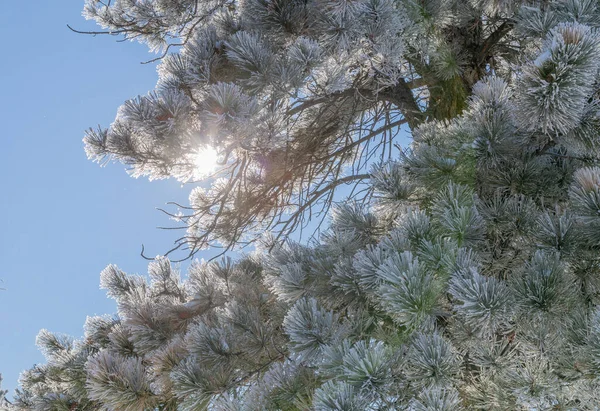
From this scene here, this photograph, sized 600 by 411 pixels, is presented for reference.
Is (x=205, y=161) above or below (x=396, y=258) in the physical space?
above

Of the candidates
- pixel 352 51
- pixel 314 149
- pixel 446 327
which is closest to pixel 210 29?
pixel 352 51

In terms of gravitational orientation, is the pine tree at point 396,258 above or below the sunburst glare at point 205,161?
below

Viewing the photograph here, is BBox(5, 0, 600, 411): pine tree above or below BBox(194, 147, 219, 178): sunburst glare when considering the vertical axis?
below

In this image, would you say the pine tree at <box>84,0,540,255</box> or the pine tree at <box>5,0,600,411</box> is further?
the pine tree at <box>84,0,540,255</box>

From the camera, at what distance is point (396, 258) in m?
1.47

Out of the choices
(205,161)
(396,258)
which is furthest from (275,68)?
(396,258)

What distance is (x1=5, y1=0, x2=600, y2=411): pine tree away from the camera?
4.79ft

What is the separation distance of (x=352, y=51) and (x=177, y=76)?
32.0 inches

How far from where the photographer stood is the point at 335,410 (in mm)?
1270

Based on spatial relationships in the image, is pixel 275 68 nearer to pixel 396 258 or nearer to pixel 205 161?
pixel 205 161

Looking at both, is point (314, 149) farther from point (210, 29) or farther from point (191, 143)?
point (191, 143)

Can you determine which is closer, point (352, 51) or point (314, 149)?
point (352, 51)

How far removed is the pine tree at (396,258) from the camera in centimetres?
146

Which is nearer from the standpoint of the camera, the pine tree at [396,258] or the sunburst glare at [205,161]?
the pine tree at [396,258]
